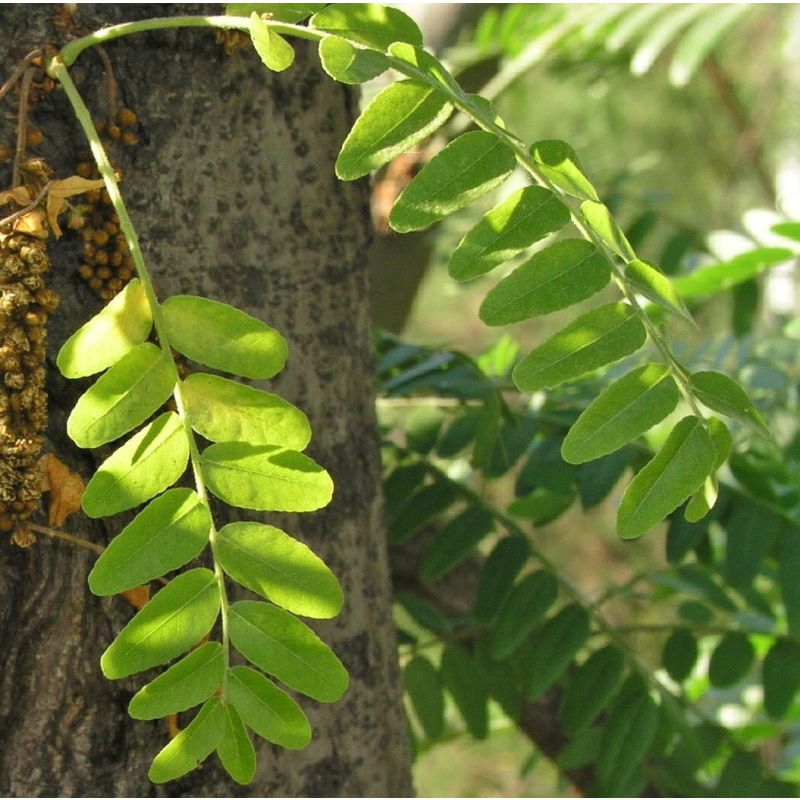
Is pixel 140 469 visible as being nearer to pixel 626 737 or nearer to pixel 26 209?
pixel 26 209

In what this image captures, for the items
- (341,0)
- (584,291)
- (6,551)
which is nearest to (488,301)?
(584,291)

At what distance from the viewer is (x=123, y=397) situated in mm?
520

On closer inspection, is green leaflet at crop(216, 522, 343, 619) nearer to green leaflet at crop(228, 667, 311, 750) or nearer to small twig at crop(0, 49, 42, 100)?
green leaflet at crop(228, 667, 311, 750)

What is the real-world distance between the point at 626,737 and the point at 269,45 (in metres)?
0.65

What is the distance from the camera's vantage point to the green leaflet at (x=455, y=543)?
36.3 inches

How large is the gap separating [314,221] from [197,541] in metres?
0.24

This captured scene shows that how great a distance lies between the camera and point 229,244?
0.65 m

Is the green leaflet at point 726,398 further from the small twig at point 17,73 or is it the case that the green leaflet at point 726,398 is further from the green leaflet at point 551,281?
the small twig at point 17,73

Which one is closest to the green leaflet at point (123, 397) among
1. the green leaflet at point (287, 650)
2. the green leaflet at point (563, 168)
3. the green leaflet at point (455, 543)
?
the green leaflet at point (287, 650)

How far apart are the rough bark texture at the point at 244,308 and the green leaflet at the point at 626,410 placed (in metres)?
0.23

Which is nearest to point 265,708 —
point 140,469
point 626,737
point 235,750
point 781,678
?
point 235,750

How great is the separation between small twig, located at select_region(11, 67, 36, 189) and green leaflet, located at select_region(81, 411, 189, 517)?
15 cm

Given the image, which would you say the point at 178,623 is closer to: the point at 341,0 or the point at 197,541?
the point at 197,541

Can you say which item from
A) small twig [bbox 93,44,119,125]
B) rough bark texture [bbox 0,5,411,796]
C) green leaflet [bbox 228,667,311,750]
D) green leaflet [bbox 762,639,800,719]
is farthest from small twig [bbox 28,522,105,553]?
green leaflet [bbox 762,639,800,719]
